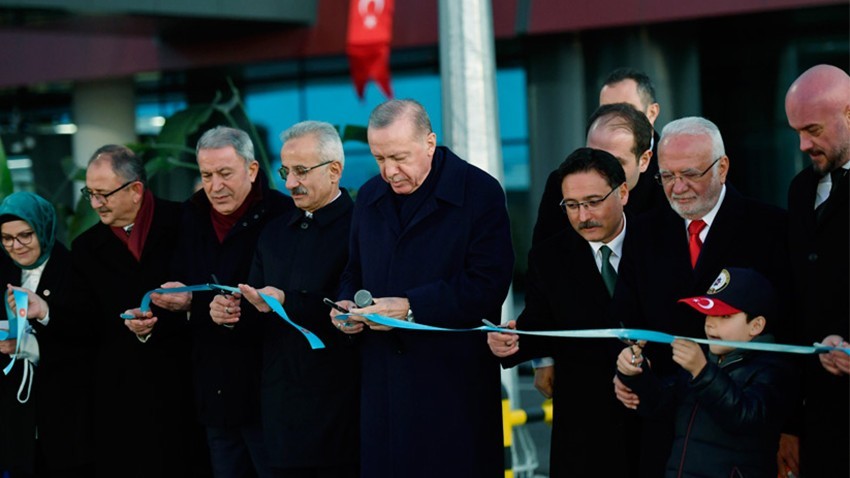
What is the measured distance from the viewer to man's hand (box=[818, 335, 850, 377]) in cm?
407

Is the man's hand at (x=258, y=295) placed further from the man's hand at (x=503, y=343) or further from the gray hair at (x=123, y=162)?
the gray hair at (x=123, y=162)

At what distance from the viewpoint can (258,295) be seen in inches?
207

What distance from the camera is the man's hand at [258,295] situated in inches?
206

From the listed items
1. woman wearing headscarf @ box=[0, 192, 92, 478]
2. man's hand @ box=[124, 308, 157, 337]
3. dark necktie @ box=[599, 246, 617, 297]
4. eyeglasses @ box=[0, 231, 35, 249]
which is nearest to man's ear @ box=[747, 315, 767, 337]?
dark necktie @ box=[599, 246, 617, 297]

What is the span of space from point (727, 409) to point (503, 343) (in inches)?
43.0

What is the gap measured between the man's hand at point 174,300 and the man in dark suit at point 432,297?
3.53ft

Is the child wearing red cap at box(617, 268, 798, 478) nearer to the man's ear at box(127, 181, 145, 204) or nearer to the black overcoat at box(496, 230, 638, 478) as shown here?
the black overcoat at box(496, 230, 638, 478)

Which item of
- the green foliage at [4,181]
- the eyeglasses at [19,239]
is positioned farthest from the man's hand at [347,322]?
the green foliage at [4,181]

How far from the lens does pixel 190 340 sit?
6270 mm

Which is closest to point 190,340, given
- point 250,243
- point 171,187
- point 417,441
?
point 250,243

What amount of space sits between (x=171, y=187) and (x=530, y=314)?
17.8 m

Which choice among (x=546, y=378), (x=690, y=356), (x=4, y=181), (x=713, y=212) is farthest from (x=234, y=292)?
(x=4, y=181)

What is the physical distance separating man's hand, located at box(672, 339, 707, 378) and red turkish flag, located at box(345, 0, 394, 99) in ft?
41.2

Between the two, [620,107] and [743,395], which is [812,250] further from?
[620,107]
